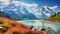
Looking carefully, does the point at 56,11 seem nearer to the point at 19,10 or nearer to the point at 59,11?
the point at 59,11

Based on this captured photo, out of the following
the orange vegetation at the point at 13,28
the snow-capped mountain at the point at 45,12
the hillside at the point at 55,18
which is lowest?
the orange vegetation at the point at 13,28

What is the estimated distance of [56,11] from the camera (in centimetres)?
130

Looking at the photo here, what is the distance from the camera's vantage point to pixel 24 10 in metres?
1.28

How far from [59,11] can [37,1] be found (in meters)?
0.25

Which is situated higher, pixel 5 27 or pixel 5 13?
pixel 5 13

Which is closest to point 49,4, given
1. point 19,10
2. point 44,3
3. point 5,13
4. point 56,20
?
point 44,3

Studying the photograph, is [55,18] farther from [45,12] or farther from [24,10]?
[24,10]

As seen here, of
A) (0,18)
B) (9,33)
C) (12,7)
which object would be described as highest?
(12,7)

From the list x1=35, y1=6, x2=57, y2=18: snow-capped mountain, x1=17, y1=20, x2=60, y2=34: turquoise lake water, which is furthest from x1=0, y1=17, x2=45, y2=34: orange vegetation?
x1=35, y1=6, x2=57, y2=18: snow-capped mountain

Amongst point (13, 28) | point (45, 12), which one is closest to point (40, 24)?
point (45, 12)

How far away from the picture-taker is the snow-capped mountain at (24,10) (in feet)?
4.21

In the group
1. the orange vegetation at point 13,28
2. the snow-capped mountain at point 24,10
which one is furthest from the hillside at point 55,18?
the orange vegetation at point 13,28

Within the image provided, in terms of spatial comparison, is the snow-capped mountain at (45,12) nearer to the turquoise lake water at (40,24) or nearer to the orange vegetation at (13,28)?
the turquoise lake water at (40,24)

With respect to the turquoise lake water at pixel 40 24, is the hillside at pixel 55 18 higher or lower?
higher
